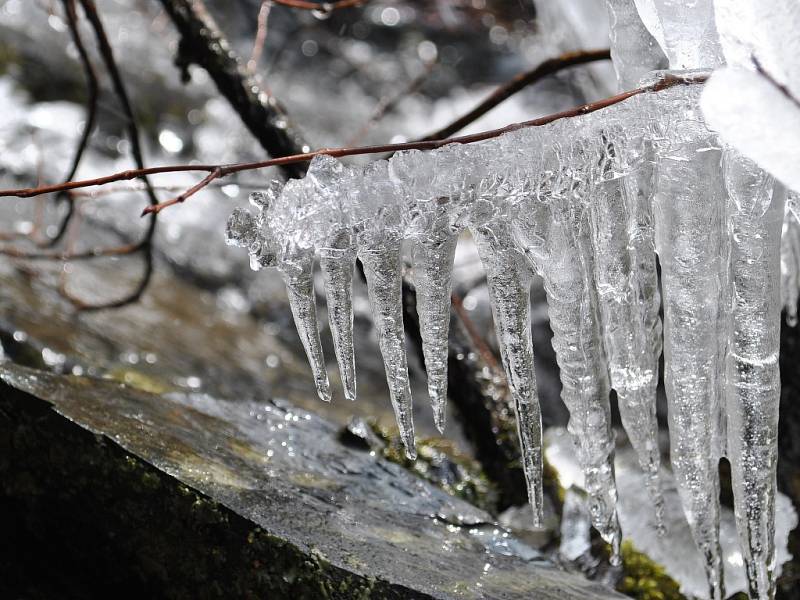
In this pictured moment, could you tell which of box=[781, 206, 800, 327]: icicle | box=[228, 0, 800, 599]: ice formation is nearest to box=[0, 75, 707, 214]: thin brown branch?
box=[228, 0, 800, 599]: ice formation

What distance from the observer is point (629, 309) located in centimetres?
161

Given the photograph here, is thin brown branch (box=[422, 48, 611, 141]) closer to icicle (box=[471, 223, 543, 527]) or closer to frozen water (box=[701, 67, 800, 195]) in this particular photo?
icicle (box=[471, 223, 543, 527])

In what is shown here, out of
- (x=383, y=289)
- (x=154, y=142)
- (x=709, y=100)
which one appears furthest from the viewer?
(x=154, y=142)

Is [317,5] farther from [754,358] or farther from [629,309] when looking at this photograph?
[754,358]

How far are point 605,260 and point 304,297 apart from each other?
1.81 feet

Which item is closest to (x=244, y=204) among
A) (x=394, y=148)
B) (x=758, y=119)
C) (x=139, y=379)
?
(x=139, y=379)

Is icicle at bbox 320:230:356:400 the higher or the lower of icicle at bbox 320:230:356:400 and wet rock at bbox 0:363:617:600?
the higher

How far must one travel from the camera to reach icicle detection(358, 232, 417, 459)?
1.45 meters

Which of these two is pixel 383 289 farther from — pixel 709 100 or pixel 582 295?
pixel 709 100

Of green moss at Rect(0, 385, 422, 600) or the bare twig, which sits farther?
the bare twig

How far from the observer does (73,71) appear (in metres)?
6.31

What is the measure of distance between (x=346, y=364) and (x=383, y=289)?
0.14 m

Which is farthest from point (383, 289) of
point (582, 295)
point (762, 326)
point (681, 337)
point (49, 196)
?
point (49, 196)

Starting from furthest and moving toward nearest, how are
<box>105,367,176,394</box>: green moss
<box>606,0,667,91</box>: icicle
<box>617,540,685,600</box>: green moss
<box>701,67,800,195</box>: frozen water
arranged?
1. <box>105,367,176,394</box>: green moss
2. <box>617,540,685,600</box>: green moss
3. <box>606,0,667,91</box>: icicle
4. <box>701,67,800,195</box>: frozen water
